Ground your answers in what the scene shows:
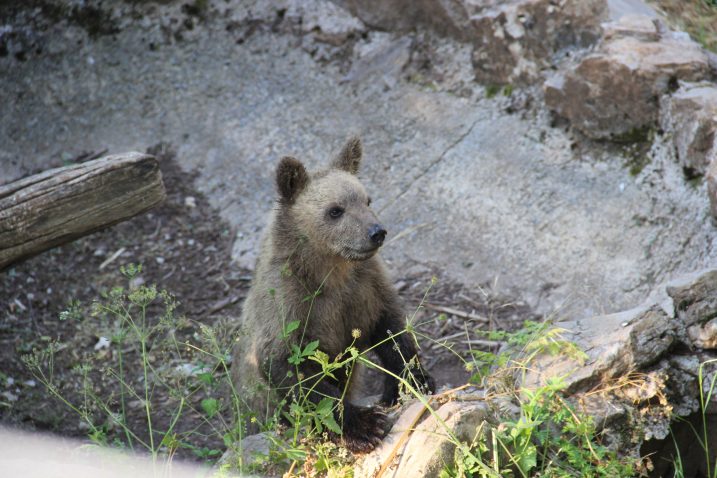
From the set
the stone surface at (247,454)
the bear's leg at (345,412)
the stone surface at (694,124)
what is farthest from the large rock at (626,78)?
the stone surface at (247,454)

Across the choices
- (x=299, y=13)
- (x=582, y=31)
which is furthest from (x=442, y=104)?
(x=299, y=13)

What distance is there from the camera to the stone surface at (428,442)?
12.0 feet

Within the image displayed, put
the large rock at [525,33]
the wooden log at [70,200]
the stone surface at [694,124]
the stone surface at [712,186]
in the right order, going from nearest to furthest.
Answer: the wooden log at [70,200], the stone surface at [712,186], the stone surface at [694,124], the large rock at [525,33]

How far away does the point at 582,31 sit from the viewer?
263 inches

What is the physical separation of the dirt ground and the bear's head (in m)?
0.92

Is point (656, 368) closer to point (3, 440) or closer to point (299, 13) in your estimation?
point (3, 440)

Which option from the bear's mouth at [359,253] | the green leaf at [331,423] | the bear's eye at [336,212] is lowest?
the green leaf at [331,423]

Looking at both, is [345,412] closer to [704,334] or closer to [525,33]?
[704,334]

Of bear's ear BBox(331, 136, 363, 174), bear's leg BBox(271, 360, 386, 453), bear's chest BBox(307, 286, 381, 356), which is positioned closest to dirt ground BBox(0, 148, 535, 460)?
bear's chest BBox(307, 286, 381, 356)

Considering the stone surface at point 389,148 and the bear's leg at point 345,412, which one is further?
the stone surface at point 389,148

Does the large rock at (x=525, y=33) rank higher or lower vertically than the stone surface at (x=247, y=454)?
higher

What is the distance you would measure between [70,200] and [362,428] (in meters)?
2.30

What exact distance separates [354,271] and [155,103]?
4.27m

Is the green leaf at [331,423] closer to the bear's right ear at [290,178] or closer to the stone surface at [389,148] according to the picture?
the bear's right ear at [290,178]
